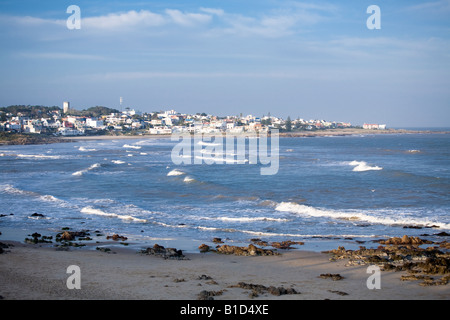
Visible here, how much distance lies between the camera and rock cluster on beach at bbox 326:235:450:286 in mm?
10180

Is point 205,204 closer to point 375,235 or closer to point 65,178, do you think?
point 375,235

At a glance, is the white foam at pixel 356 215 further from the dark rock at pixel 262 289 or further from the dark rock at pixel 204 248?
the dark rock at pixel 262 289

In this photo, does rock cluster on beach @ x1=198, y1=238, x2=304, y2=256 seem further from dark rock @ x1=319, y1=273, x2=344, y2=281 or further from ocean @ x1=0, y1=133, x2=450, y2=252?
dark rock @ x1=319, y1=273, x2=344, y2=281

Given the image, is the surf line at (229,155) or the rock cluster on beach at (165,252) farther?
the surf line at (229,155)

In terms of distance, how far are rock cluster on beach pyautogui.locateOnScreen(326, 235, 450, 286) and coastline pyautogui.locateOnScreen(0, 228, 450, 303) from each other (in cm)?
27

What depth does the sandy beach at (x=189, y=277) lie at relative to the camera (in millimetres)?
8664

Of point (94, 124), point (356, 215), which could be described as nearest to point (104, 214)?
point (356, 215)

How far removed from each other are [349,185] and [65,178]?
69.0ft

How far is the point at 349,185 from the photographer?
94.4 feet

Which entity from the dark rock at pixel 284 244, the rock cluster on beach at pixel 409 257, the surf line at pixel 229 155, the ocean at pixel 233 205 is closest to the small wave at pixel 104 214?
the ocean at pixel 233 205

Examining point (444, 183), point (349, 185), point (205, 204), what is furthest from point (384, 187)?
point (205, 204)

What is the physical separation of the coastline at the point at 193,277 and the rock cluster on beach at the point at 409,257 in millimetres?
271

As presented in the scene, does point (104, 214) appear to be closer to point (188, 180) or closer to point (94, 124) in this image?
point (188, 180)

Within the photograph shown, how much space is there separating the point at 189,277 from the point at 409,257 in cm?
610
